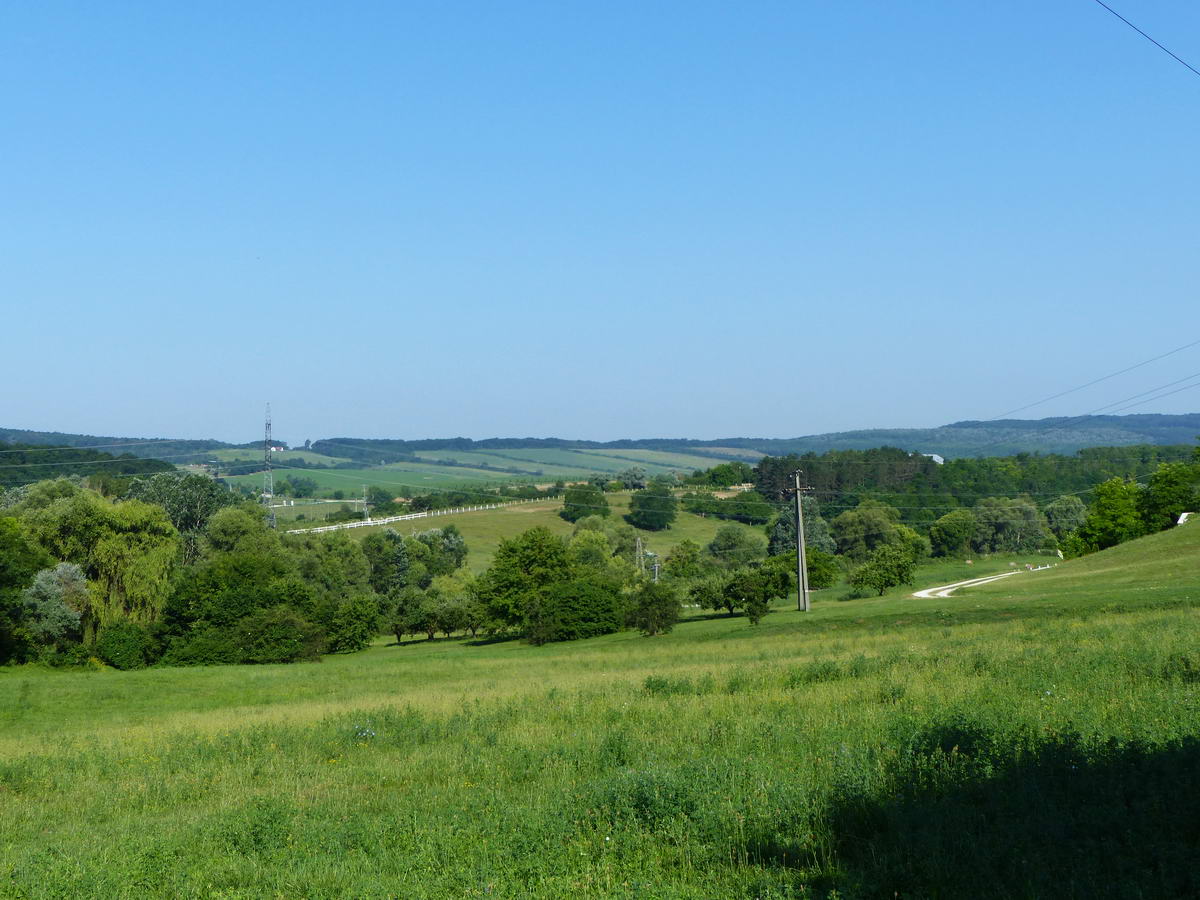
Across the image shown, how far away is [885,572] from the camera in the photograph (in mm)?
75250

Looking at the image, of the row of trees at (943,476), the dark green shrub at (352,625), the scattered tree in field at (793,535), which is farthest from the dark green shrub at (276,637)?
the row of trees at (943,476)

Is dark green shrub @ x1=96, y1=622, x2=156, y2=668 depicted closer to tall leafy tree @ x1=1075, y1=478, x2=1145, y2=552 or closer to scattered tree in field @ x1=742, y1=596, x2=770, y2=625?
scattered tree in field @ x1=742, y1=596, x2=770, y2=625

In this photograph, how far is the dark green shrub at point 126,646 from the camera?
6206 centimetres

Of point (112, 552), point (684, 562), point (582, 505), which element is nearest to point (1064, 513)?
point (684, 562)

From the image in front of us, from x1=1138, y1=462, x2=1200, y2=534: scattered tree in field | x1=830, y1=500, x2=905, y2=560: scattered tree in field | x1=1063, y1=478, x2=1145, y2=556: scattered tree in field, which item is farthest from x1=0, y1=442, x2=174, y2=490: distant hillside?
x1=1138, y1=462, x2=1200, y2=534: scattered tree in field

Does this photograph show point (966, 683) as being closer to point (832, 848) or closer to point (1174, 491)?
point (832, 848)

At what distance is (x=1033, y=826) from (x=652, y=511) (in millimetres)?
150754

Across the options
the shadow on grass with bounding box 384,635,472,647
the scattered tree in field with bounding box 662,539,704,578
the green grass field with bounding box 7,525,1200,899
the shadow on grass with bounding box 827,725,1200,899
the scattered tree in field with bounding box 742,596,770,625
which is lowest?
the shadow on grass with bounding box 384,635,472,647

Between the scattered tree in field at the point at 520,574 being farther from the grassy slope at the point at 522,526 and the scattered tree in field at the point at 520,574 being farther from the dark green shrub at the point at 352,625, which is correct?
the grassy slope at the point at 522,526

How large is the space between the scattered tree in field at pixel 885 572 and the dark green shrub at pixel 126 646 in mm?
48466

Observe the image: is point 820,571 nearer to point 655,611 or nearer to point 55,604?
point 655,611

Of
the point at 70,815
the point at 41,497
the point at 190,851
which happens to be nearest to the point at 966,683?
the point at 190,851

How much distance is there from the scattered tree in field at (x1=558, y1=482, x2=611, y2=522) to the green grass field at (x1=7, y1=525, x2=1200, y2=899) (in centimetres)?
12723

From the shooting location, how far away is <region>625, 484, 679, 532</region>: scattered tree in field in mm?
156250
